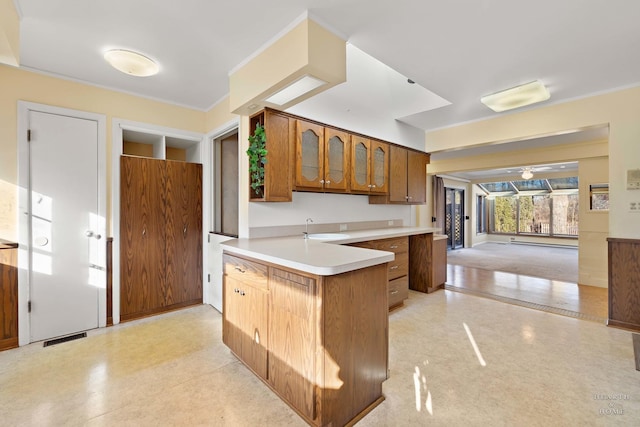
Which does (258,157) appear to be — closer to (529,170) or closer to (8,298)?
(8,298)

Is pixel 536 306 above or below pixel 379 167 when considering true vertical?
below

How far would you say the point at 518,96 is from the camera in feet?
9.36

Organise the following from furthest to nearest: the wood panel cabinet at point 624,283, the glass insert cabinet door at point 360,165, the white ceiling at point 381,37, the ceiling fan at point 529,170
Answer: the ceiling fan at point 529,170, the glass insert cabinet door at point 360,165, the wood panel cabinet at point 624,283, the white ceiling at point 381,37

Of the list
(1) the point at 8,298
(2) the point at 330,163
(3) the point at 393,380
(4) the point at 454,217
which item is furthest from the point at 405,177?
(4) the point at 454,217

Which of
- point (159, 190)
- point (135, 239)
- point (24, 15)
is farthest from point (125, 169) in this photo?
point (24, 15)

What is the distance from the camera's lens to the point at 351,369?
1.54 meters

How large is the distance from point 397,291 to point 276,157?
2.10 metres

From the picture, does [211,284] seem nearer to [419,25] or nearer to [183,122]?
[183,122]

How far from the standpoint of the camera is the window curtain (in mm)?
7102

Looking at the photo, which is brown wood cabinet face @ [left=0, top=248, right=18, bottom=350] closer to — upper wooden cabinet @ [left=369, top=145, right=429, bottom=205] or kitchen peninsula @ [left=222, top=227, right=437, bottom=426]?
kitchen peninsula @ [left=222, top=227, right=437, bottom=426]

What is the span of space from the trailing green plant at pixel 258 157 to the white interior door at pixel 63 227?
1595 mm

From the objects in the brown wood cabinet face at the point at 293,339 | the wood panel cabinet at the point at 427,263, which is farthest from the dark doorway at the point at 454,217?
the brown wood cabinet face at the point at 293,339

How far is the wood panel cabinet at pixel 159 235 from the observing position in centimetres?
295

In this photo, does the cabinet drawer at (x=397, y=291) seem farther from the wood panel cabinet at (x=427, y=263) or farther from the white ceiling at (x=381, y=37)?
the white ceiling at (x=381, y=37)
